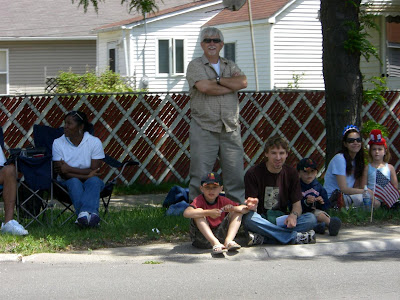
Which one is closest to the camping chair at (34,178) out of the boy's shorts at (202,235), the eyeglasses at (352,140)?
the boy's shorts at (202,235)

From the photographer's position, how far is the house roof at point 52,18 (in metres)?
26.8

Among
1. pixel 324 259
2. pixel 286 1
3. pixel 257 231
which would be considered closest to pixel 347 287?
pixel 324 259

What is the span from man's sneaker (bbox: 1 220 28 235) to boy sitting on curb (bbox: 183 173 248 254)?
194 cm

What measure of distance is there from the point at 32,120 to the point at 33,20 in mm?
16812

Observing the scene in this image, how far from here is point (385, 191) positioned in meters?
9.30

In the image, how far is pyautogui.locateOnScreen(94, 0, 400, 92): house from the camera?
896 inches

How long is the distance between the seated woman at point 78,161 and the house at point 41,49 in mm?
17947

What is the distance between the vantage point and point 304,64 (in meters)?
23.6

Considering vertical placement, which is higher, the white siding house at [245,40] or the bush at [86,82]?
the white siding house at [245,40]

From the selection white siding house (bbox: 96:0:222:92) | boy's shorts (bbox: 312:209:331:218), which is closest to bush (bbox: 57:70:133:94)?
white siding house (bbox: 96:0:222:92)

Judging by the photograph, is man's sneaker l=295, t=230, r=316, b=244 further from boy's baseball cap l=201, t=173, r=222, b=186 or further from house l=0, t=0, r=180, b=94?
house l=0, t=0, r=180, b=94

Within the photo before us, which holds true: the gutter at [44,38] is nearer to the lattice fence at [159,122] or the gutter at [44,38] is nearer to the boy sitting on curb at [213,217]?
the lattice fence at [159,122]

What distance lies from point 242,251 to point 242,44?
16659mm

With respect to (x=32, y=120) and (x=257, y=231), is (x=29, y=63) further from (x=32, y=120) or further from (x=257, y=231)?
(x=257, y=231)
